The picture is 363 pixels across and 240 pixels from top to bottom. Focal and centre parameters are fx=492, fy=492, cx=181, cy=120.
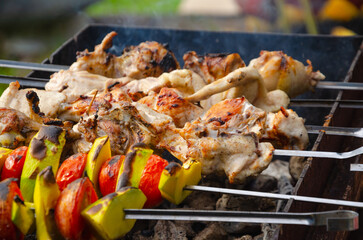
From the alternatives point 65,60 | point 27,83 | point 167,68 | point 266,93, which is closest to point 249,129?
point 266,93

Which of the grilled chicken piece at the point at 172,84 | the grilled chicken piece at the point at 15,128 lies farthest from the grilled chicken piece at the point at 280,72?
the grilled chicken piece at the point at 15,128

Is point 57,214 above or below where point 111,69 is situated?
below

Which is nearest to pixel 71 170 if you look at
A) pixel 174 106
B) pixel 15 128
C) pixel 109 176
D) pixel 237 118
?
pixel 109 176

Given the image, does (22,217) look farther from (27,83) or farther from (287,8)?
(287,8)

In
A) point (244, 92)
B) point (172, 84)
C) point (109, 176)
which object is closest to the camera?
point (109, 176)

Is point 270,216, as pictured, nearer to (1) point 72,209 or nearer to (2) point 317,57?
(1) point 72,209

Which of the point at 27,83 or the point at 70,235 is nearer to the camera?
the point at 70,235

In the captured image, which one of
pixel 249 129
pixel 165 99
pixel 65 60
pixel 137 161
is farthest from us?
pixel 65 60
